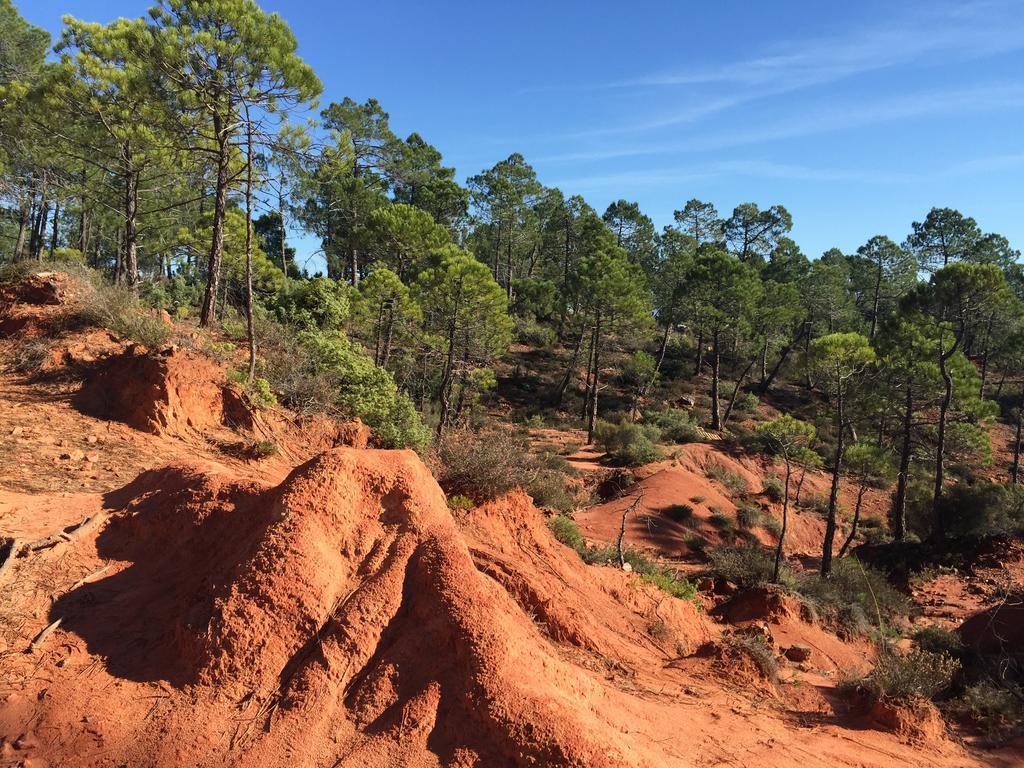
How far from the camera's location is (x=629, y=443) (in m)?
27.0

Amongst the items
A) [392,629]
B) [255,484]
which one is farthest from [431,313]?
[392,629]

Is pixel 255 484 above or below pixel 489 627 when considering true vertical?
above

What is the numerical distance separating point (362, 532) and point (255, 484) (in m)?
1.54

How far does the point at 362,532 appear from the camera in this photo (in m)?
5.53

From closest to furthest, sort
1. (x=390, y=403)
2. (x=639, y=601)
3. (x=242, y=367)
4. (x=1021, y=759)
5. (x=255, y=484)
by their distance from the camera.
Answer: (x=255, y=484)
(x=1021, y=759)
(x=639, y=601)
(x=242, y=367)
(x=390, y=403)

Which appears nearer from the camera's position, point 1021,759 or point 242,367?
point 1021,759

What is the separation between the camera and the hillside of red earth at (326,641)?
413cm

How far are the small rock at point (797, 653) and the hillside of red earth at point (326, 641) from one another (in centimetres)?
152

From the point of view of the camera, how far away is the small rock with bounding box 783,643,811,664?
11.0m

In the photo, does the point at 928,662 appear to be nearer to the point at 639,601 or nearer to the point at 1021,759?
the point at 1021,759

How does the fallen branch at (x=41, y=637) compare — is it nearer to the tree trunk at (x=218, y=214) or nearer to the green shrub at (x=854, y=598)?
the tree trunk at (x=218, y=214)

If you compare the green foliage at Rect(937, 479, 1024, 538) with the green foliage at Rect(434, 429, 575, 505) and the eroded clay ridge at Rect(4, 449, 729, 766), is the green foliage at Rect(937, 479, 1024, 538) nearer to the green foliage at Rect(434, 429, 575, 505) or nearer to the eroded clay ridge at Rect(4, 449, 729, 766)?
the green foliage at Rect(434, 429, 575, 505)

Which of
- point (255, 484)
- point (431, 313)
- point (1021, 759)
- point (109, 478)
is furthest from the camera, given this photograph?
point (431, 313)

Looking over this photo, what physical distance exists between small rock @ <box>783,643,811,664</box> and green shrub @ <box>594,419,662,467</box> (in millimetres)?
14265
